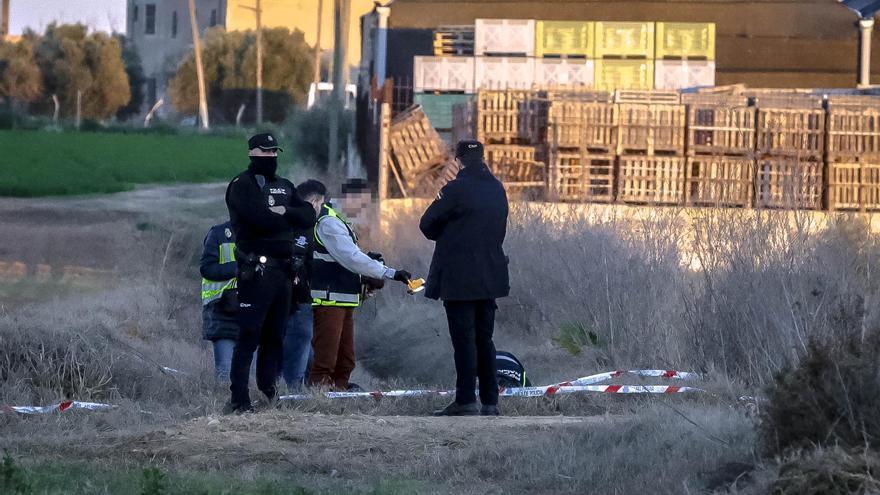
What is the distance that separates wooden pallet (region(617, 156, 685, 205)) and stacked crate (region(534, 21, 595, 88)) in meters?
8.31

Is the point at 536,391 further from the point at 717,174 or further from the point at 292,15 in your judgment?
the point at 292,15

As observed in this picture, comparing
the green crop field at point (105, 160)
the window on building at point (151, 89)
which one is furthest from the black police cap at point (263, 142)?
the window on building at point (151, 89)

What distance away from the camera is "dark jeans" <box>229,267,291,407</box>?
10000mm

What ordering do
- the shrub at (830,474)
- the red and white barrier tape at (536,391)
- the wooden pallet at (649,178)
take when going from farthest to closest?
the wooden pallet at (649,178) < the red and white barrier tape at (536,391) < the shrub at (830,474)

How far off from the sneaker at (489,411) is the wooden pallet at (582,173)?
Answer: 1377 centimetres

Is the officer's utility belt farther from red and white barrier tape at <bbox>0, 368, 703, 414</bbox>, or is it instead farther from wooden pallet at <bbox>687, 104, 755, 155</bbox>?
wooden pallet at <bbox>687, 104, 755, 155</bbox>

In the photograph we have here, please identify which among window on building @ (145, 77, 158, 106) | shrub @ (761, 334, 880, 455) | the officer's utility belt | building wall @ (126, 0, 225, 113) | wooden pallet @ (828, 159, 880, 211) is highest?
building wall @ (126, 0, 225, 113)

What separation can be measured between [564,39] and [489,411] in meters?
23.9

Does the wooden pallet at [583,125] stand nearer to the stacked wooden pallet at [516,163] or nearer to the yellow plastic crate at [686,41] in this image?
the stacked wooden pallet at [516,163]

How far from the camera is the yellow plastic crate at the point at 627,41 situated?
1319 inches

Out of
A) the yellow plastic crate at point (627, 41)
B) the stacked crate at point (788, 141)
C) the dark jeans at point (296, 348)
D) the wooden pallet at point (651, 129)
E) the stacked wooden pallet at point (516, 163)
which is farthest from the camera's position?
the yellow plastic crate at point (627, 41)

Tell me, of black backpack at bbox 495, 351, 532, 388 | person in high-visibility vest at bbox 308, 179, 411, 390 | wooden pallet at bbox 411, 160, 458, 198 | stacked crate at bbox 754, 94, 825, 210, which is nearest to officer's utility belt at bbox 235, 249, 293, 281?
person in high-visibility vest at bbox 308, 179, 411, 390

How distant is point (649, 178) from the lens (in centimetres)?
2470

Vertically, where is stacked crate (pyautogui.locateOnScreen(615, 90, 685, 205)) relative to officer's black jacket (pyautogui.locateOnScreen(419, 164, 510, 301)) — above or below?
above
